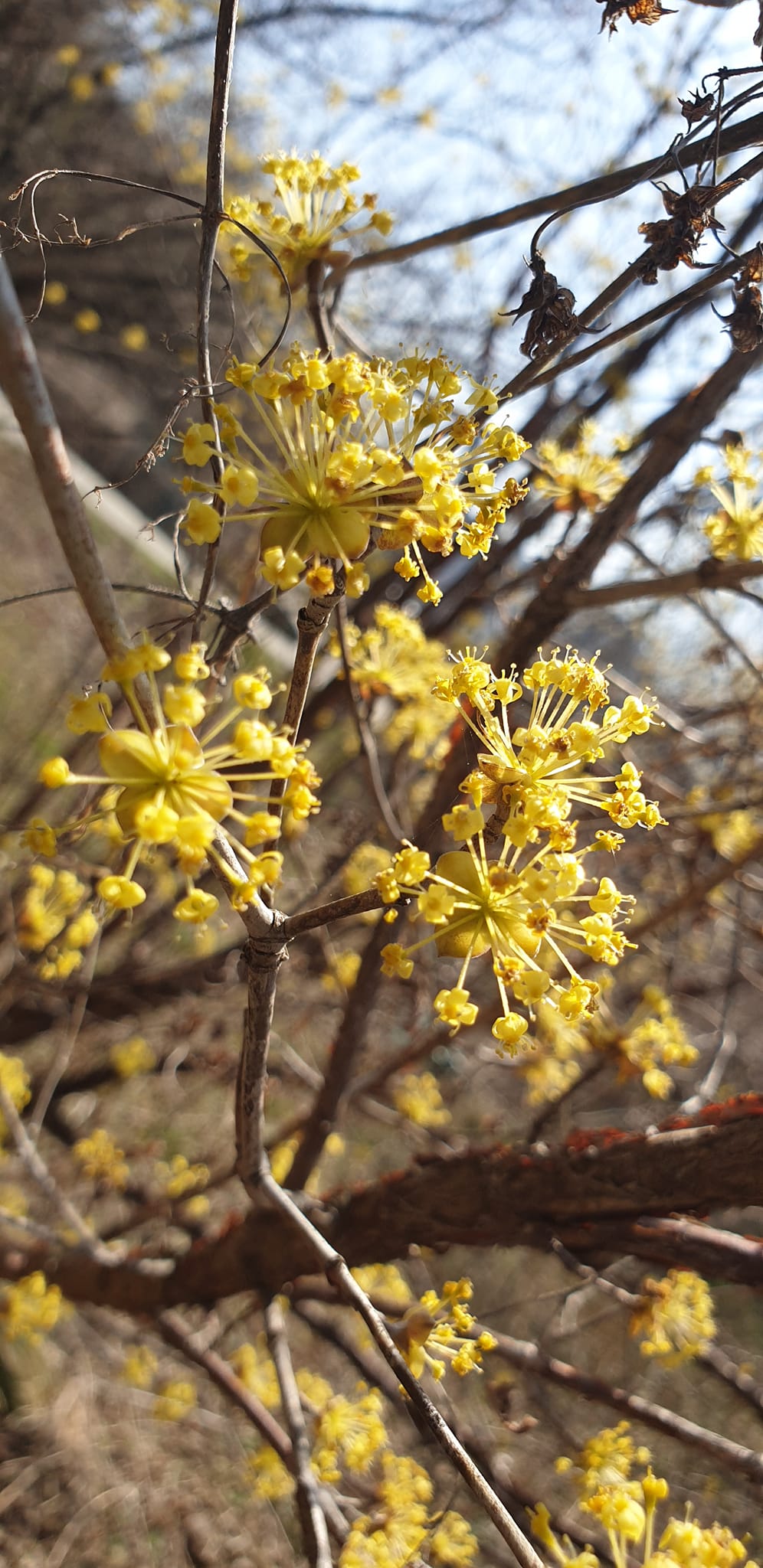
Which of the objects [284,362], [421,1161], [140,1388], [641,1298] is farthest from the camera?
[140,1388]

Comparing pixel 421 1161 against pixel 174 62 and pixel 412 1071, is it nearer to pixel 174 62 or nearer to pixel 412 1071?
pixel 412 1071

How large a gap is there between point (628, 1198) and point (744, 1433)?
4.96m

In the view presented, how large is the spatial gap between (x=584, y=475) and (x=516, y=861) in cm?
155

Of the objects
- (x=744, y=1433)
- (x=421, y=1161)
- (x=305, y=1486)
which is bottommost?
(x=744, y=1433)

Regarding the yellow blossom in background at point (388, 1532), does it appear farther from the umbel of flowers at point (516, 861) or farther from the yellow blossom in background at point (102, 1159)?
the yellow blossom in background at point (102, 1159)

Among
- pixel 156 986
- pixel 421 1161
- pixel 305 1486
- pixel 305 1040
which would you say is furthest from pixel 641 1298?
pixel 305 1040

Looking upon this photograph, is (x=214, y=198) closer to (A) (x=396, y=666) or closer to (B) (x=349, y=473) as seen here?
(B) (x=349, y=473)

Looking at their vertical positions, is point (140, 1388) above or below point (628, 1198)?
below

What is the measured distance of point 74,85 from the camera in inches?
246

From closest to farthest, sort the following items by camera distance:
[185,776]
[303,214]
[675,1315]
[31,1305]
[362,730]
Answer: [185,776] → [303,214] → [362,730] → [675,1315] → [31,1305]

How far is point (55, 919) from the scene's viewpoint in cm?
301

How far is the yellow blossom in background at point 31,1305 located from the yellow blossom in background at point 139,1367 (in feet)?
1.62

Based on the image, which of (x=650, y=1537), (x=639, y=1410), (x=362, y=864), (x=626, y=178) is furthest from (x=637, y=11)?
(x=362, y=864)

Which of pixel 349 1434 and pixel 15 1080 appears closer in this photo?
pixel 349 1434
